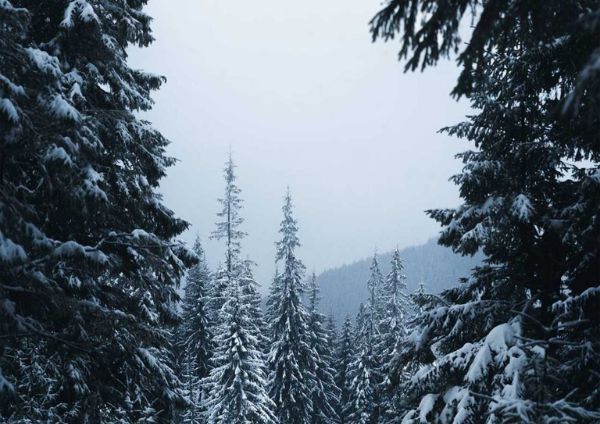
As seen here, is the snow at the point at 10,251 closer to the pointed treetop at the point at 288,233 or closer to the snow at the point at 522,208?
the snow at the point at 522,208

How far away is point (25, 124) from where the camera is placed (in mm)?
5195

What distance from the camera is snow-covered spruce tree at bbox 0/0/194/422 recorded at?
5465 millimetres

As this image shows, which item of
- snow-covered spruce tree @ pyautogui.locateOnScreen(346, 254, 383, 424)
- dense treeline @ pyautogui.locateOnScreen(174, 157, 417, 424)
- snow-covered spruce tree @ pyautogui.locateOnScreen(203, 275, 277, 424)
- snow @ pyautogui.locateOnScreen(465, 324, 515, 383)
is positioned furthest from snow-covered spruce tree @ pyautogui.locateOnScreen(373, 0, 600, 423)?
snow-covered spruce tree @ pyautogui.locateOnScreen(346, 254, 383, 424)

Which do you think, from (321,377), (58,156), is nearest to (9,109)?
(58,156)

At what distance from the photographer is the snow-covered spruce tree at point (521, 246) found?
5.75 metres

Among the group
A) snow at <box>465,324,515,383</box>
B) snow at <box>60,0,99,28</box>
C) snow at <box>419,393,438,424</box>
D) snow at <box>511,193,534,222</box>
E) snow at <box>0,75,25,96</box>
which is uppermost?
snow at <box>60,0,99,28</box>

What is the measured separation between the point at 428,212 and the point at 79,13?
7156mm

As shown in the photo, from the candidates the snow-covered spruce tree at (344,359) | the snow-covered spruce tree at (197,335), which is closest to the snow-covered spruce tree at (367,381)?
the snow-covered spruce tree at (344,359)

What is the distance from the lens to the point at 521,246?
7.25 metres

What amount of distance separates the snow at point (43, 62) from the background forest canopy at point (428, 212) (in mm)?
24

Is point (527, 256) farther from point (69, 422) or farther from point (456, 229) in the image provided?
point (69, 422)

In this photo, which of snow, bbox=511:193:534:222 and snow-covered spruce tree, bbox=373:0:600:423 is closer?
snow-covered spruce tree, bbox=373:0:600:423

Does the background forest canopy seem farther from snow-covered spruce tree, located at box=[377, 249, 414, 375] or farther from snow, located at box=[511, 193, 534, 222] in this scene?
snow-covered spruce tree, located at box=[377, 249, 414, 375]

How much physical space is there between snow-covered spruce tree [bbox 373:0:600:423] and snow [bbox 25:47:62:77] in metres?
5.70
